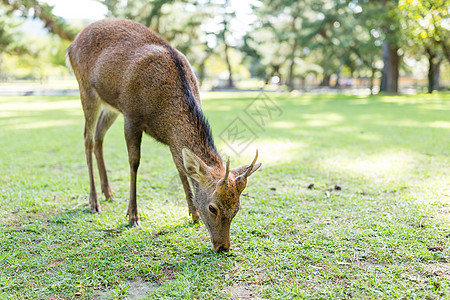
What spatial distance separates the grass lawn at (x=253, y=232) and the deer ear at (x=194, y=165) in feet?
2.34

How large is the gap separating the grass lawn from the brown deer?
0.37 m

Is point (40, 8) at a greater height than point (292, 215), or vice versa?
point (40, 8)

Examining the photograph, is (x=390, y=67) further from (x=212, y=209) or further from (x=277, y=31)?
(x=212, y=209)

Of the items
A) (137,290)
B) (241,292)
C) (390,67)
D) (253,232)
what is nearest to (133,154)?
(253,232)

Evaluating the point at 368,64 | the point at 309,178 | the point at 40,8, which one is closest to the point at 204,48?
the point at 368,64

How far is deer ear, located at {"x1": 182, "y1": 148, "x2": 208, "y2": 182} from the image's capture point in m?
3.47

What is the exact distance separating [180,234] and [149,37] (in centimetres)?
254

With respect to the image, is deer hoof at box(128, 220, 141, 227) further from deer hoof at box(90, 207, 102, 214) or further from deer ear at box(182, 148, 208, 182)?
deer ear at box(182, 148, 208, 182)

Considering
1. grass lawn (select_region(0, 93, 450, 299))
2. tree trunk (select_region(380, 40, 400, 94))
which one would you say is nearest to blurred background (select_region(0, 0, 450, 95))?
tree trunk (select_region(380, 40, 400, 94))

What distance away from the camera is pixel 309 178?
19.4 feet

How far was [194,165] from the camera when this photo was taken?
3.54 metres

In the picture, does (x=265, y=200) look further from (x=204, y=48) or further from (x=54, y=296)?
(x=204, y=48)

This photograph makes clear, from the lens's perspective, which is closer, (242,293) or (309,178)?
(242,293)

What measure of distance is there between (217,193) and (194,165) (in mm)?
379
